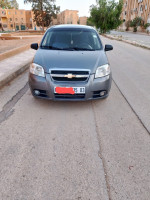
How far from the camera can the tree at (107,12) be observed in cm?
4209

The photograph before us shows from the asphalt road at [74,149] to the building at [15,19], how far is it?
77.7 m

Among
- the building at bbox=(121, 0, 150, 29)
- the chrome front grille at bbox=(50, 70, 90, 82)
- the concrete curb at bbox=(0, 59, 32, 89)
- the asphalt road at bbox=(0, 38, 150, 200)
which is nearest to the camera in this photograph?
the asphalt road at bbox=(0, 38, 150, 200)

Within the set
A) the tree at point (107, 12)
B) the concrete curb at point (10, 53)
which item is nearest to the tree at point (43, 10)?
the tree at point (107, 12)

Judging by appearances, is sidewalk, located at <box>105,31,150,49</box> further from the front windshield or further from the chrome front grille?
the chrome front grille

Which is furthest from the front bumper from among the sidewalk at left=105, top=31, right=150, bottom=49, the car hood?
the sidewalk at left=105, top=31, right=150, bottom=49

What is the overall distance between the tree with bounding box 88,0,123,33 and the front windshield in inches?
1726

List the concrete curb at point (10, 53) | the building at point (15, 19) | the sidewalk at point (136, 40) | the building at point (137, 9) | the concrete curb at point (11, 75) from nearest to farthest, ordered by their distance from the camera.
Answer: the concrete curb at point (11, 75), the concrete curb at point (10, 53), the sidewalk at point (136, 40), the building at point (137, 9), the building at point (15, 19)

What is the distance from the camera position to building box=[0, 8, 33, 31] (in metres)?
69.4

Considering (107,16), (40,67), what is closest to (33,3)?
(107,16)

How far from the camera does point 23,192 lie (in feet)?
5.26

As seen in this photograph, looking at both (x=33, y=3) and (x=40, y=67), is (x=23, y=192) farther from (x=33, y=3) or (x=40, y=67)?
(x=33, y=3)

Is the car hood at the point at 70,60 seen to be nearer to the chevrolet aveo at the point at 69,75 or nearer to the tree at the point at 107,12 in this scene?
the chevrolet aveo at the point at 69,75

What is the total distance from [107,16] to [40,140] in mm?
47208

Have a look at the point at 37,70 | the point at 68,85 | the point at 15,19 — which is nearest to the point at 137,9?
the point at 15,19
